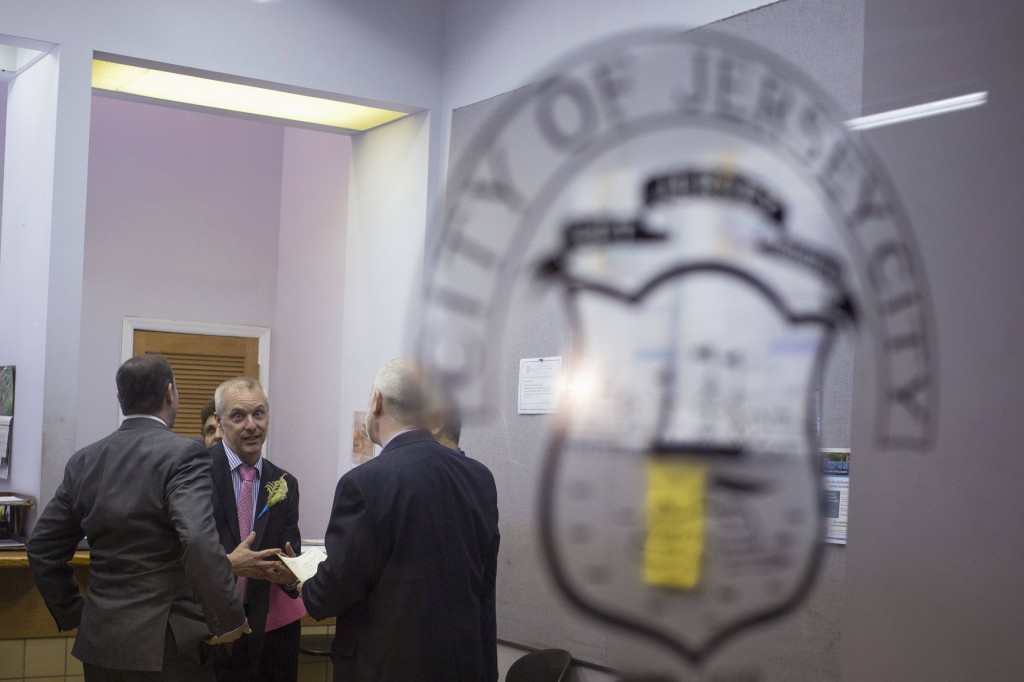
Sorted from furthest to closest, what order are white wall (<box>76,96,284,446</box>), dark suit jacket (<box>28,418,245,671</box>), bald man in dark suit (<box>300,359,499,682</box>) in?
white wall (<box>76,96,284,446</box>), dark suit jacket (<box>28,418,245,671</box>), bald man in dark suit (<box>300,359,499,682</box>)

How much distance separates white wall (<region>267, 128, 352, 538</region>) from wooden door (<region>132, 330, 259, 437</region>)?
18 centimetres

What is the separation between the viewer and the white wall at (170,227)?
512 centimetres

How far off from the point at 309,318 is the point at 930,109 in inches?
202

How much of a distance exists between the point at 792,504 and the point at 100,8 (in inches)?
131

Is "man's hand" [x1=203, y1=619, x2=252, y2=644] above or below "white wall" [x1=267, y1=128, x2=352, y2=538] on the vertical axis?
below

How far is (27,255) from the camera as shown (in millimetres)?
3402

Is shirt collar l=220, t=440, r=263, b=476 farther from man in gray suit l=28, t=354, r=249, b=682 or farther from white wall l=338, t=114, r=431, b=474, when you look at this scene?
white wall l=338, t=114, r=431, b=474

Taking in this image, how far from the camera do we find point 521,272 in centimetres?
30

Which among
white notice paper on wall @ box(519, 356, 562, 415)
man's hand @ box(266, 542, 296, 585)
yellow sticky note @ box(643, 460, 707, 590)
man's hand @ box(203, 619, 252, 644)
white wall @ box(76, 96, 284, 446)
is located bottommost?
man's hand @ box(203, 619, 252, 644)

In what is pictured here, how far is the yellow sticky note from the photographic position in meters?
0.31

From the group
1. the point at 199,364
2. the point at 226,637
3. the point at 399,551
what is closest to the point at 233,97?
the point at 226,637

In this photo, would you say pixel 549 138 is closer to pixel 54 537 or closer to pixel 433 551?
pixel 433 551

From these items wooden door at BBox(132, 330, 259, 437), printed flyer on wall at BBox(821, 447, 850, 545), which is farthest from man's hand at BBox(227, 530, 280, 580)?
wooden door at BBox(132, 330, 259, 437)

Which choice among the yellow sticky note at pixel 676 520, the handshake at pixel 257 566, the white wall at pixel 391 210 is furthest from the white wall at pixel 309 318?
the yellow sticky note at pixel 676 520
